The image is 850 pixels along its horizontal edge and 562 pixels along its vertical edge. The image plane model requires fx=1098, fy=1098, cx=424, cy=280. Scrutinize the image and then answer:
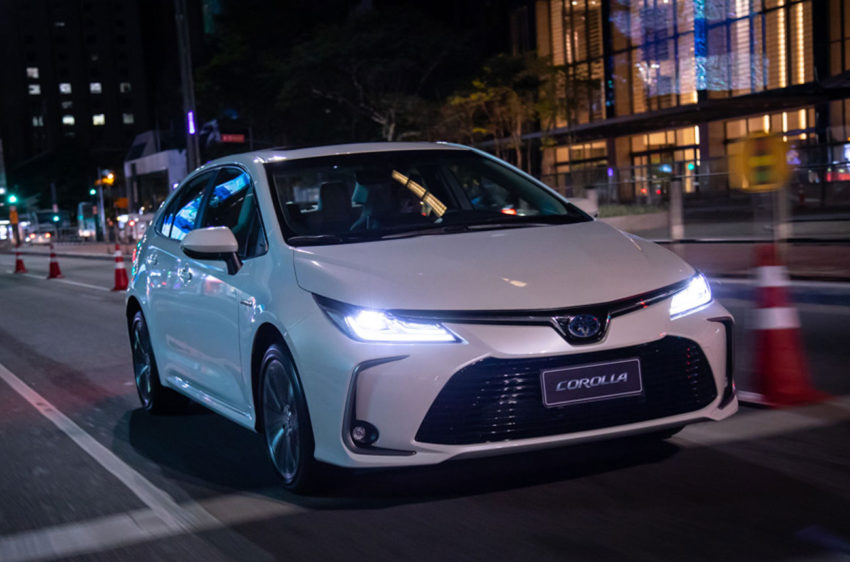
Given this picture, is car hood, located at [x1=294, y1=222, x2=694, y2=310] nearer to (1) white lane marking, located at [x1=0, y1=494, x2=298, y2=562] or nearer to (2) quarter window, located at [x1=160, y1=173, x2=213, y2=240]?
(1) white lane marking, located at [x1=0, y1=494, x2=298, y2=562]

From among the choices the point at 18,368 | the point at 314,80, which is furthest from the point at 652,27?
the point at 18,368

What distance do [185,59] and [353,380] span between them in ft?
76.4

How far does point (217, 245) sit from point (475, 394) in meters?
1.67

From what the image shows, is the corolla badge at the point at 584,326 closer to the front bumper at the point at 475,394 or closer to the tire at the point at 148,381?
the front bumper at the point at 475,394

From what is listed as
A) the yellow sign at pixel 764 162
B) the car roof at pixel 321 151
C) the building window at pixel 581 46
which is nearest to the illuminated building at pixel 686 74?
the building window at pixel 581 46

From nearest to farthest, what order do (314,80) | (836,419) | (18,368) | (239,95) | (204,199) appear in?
(836,419) → (204,199) → (18,368) → (314,80) → (239,95)

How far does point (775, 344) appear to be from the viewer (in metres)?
6.17

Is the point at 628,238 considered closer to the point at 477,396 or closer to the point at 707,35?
the point at 477,396

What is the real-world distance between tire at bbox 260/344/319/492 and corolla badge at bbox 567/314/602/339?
113 cm

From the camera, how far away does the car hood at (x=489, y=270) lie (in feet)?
13.8

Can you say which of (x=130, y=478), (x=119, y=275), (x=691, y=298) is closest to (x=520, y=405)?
(x=691, y=298)

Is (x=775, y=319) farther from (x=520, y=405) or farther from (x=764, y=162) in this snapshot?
(x=520, y=405)

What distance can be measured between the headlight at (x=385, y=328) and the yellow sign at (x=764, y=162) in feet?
11.4

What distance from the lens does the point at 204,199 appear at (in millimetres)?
6289
